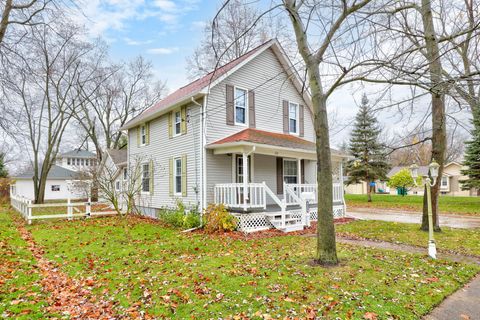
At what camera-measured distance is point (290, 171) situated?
15.0 meters

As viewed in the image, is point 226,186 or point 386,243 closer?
point 386,243

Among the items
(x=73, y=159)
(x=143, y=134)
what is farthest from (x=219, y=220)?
(x=73, y=159)

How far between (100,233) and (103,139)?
27044mm

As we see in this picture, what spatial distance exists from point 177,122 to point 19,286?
30.6ft

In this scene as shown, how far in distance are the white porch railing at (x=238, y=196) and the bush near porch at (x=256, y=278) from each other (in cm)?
220

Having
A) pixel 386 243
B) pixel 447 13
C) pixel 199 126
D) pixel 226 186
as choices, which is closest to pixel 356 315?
pixel 386 243

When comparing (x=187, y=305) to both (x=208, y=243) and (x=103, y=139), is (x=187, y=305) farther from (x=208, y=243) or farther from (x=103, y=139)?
(x=103, y=139)

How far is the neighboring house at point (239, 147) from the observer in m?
11.4

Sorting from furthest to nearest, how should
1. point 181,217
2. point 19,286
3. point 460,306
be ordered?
point 181,217, point 19,286, point 460,306

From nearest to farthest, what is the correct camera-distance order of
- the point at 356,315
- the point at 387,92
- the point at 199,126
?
the point at 356,315
the point at 387,92
the point at 199,126

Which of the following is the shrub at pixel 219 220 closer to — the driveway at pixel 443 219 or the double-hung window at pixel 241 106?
the double-hung window at pixel 241 106

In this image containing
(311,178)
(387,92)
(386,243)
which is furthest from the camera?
(311,178)

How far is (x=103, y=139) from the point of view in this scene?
3509 cm

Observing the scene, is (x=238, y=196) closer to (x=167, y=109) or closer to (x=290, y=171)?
(x=290, y=171)
